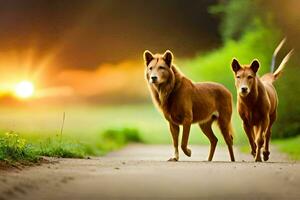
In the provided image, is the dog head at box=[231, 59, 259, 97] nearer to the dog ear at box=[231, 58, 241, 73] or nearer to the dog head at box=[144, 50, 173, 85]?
the dog ear at box=[231, 58, 241, 73]

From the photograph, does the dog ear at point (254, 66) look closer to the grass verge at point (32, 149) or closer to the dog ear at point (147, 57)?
the dog ear at point (147, 57)

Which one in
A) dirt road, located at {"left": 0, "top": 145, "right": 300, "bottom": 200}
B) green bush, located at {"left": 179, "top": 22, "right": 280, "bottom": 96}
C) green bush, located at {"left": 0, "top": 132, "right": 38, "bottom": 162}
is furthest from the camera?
green bush, located at {"left": 179, "top": 22, "right": 280, "bottom": 96}

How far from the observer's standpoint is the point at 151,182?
6.98 metres

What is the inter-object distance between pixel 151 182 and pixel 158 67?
3701mm

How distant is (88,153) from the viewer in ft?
46.2

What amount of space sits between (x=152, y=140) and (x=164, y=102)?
38.8 ft

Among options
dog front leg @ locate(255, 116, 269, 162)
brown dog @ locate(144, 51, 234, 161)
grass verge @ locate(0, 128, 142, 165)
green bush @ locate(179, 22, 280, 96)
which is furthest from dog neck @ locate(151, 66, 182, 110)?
green bush @ locate(179, 22, 280, 96)

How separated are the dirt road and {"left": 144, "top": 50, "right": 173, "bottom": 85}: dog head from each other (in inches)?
78.6

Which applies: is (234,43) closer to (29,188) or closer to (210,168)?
(210,168)

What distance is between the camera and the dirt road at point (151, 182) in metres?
6.23

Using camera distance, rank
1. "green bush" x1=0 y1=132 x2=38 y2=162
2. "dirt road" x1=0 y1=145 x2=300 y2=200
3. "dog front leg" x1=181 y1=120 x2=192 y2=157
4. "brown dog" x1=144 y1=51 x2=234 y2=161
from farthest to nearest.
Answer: "brown dog" x1=144 y1=51 x2=234 y2=161, "dog front leg" x1=181 y1=120 x2=192 y2=157, "green bush" x1=0 y1=132 x2=38 y2=162, "dirt road" x1=0 y1=145 x2=300 y2=200

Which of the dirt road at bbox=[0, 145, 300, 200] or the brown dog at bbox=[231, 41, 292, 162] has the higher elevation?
the brown dog at bbox=[231, 41, 292, 162]

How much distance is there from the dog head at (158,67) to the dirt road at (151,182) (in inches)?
78.6

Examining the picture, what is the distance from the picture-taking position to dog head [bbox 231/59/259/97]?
35.1ft
